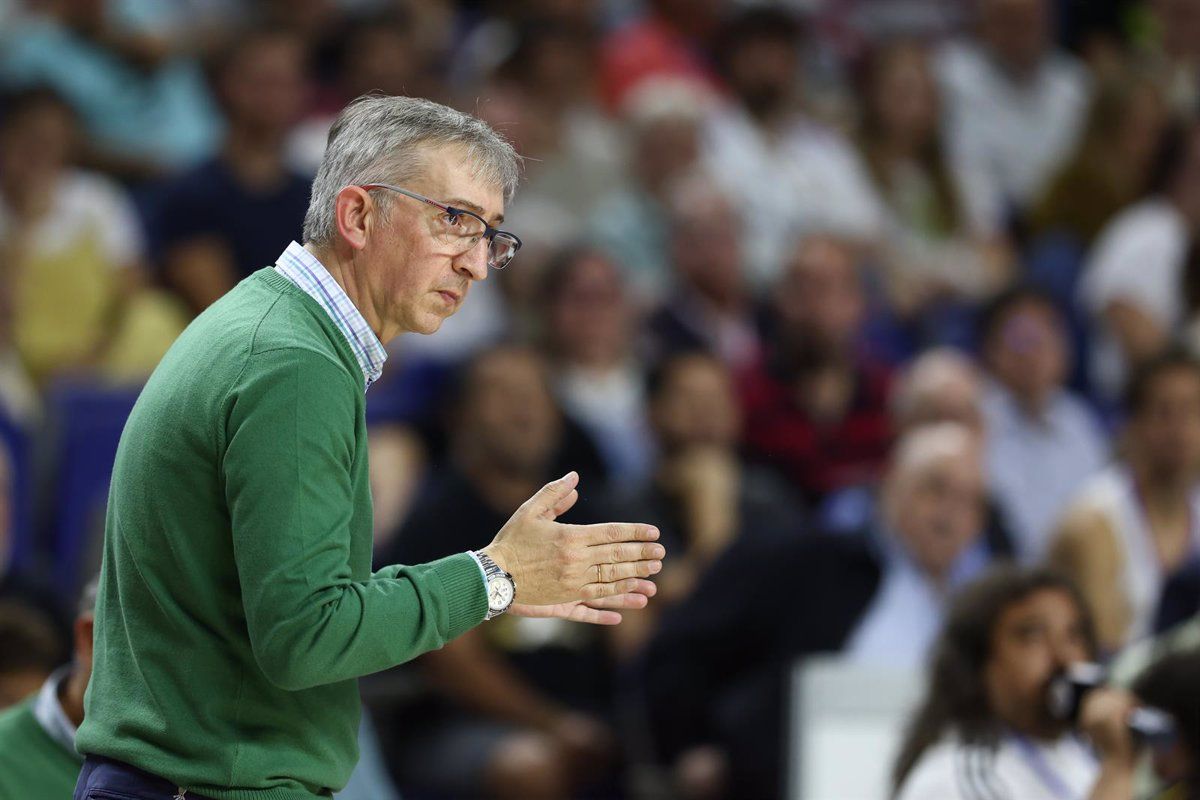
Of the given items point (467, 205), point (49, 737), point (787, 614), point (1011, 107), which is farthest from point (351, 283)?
point (1011, 107)

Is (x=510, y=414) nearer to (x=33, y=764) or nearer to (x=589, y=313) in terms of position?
(x=589, y=313)

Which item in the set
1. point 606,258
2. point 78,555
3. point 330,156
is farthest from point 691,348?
point 330,156

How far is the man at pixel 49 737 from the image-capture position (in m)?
2.60

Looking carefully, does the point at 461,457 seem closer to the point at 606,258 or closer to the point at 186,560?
the point at 606,258

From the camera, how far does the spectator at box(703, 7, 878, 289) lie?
278 inches

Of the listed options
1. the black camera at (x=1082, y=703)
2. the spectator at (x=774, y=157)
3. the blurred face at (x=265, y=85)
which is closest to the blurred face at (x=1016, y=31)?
the spectator at (x=774, y=157)

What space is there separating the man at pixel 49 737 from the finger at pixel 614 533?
0.98 m

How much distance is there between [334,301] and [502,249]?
245 mm

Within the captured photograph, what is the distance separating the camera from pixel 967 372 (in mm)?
5652

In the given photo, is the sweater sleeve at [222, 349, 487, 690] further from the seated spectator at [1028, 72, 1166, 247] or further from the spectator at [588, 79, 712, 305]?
the seated spectator at [1028, 72, 1166, 247]

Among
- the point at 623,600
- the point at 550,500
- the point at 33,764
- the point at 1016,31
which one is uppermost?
the point at 1016,31

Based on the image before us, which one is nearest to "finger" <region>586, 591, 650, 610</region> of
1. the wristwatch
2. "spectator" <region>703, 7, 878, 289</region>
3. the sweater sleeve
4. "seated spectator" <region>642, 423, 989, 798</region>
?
the wristwatch

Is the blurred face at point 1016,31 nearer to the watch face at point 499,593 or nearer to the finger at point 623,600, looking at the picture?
the finger at point 623,600

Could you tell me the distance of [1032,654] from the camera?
337 centimetres
